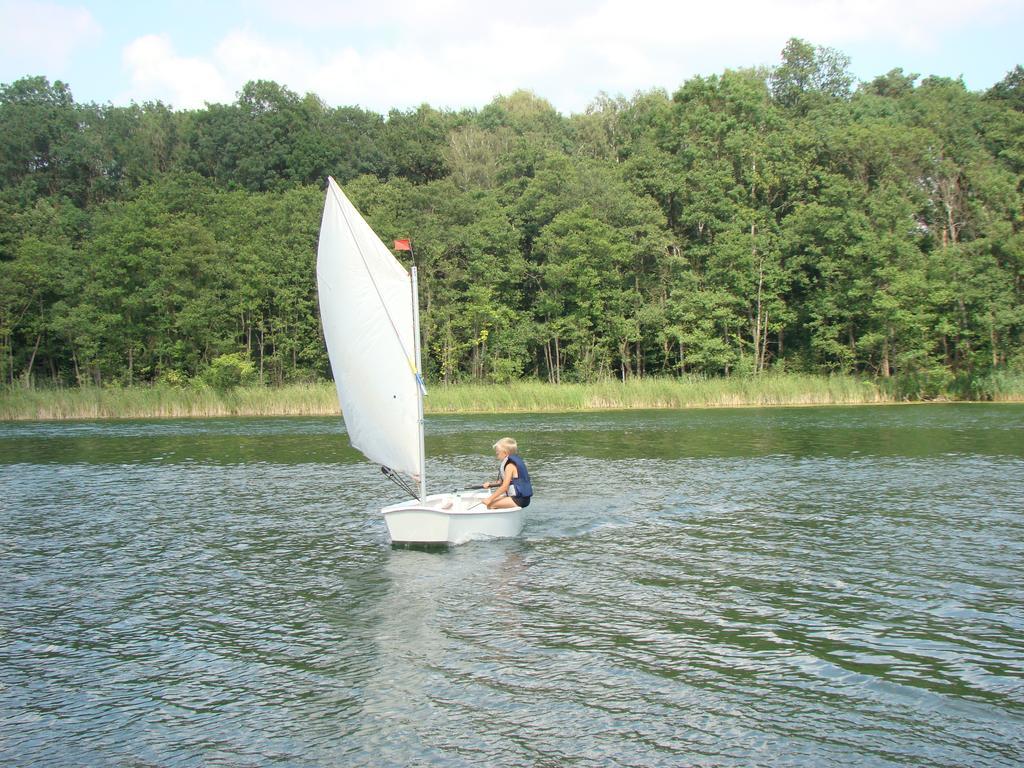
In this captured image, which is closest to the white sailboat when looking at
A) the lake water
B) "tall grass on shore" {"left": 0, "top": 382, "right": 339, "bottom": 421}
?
the lake water

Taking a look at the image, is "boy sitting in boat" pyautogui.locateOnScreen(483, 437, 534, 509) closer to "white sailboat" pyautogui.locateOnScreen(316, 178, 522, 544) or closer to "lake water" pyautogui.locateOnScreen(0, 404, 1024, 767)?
"white sailboat" pyautogui.locateOnScreen(316, 178, 522, 544)

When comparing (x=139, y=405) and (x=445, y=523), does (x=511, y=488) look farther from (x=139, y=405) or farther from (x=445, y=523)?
(x=139, y=405)

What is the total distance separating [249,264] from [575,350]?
Result: 21.2m

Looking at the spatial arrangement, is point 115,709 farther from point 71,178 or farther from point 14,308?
point 71,178

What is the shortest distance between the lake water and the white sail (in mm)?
1947

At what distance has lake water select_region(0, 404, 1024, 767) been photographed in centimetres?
748

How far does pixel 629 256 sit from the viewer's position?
188 feet

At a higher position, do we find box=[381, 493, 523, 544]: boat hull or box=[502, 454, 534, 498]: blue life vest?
box=[502, 454, 534, 498]: blue life vest

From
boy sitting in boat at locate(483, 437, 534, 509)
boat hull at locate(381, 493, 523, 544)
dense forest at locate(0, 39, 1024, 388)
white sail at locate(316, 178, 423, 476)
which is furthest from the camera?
dense forest at locate(0, 39, 1024, 388)

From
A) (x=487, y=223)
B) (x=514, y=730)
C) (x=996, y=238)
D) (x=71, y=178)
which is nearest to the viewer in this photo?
(x=514, y=730)

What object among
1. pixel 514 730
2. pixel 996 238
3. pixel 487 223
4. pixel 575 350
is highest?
pixel 487 223

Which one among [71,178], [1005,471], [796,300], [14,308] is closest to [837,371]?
[796,300]

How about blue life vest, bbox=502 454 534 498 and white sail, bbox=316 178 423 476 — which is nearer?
white sail, bbox=316 178 423 476

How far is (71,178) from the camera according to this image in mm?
83125
